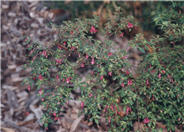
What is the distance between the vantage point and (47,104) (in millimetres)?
3170

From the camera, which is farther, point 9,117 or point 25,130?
point 9,117

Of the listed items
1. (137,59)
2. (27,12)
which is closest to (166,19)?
(137,59)

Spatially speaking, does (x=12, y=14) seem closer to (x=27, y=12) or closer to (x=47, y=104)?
(x=27, y=12)

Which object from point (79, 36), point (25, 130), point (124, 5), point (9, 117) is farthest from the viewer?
point (124, 5)

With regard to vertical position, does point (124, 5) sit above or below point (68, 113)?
above

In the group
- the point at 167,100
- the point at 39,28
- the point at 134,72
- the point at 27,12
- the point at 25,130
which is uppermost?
the point at 27,12

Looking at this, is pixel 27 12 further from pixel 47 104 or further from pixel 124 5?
pixel 47 104

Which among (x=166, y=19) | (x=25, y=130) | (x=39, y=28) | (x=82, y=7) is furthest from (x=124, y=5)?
(x=25, y=130)

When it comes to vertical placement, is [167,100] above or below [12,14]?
below

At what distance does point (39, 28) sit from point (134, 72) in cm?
274

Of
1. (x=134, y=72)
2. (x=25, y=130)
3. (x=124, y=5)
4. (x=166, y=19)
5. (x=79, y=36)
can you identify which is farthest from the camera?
(x=124, y=5)

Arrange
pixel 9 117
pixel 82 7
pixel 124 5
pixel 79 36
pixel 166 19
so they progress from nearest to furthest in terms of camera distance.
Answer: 1. pixel 79 36
2. pixel 166 19
3. pixel 9 117
4. pixel 124 5
5. pixel 82 7

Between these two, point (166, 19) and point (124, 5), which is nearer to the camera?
point (166, 19)

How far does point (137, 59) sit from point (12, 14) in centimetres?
334
